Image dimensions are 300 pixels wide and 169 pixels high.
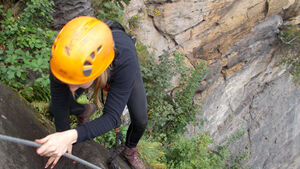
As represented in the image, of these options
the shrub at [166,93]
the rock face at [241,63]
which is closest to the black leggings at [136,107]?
the shrub at [166,93]

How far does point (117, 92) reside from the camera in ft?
5.96

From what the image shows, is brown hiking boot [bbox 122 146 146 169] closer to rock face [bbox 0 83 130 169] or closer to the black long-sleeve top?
rock face [bbox 0 83 130 169]

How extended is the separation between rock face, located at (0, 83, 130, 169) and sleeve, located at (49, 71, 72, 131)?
1.27ft

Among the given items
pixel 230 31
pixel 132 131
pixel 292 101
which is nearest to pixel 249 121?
pixel 292 101

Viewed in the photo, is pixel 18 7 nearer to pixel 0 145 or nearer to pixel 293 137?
pixel 0 145

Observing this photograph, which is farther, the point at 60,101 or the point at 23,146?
the point at 23,146

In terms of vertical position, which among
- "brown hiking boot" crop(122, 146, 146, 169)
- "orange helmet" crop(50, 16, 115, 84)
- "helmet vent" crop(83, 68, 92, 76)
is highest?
"orange helmet" crop(50, 16, 115, 84)

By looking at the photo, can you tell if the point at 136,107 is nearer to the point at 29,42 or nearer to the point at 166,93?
the point at 29,42

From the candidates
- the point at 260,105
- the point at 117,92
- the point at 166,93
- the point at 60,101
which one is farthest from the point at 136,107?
the point at 260,105

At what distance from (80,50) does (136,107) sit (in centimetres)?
106

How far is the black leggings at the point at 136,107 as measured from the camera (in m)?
2.36

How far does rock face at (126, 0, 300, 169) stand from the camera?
24.3 ft

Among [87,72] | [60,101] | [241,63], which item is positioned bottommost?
[241,63]

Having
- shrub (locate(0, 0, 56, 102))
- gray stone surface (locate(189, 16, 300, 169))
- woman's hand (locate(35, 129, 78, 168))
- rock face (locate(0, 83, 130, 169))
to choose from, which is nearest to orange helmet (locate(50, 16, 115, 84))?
woman's hand (locate(35, 129, 78, 168))
